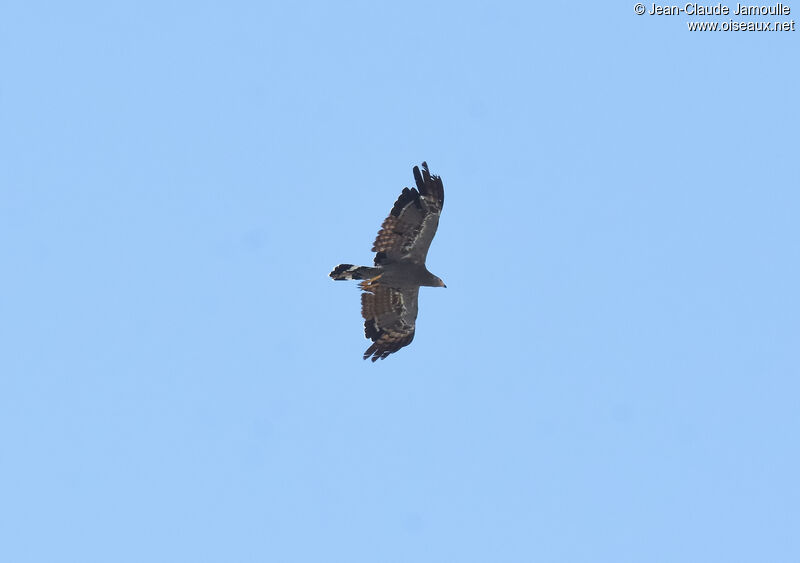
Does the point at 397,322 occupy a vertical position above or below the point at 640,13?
below

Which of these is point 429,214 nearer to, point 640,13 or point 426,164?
point 426,164

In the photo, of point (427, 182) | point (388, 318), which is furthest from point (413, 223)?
point (388, 318)

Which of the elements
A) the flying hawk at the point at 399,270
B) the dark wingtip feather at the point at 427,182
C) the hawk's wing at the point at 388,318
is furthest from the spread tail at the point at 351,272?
the dark wingtip feather at the point at 427,182

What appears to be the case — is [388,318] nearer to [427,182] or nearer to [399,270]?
[399,270]

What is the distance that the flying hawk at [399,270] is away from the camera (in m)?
35.2

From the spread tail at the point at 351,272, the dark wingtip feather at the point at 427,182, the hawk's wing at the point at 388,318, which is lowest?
the hawk's wing at the point at 388,318

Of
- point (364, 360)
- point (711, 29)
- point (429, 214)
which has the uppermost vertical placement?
point (711, 29)

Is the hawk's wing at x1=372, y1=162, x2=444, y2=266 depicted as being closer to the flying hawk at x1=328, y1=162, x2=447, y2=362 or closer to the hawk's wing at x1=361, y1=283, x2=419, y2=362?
the flying hawk at x1=328, y1=162, x2=447, y2=362

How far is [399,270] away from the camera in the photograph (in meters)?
36.2

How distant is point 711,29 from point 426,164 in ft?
42.2

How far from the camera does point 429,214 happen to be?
116ft

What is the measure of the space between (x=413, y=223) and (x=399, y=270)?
152cm

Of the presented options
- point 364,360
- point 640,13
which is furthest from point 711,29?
point 364,360

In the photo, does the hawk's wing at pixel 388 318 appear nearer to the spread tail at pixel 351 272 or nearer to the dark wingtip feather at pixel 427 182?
the spread tail at pixel 351 272
